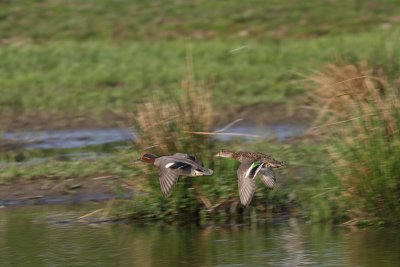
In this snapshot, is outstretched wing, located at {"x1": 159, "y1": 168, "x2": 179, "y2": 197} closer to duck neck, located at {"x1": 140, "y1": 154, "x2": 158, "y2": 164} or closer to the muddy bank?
duck neck, located at {"x1": 140, "y1": 154, "x2": 158, "y2": 164}

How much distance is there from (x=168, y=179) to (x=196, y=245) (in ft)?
2.53

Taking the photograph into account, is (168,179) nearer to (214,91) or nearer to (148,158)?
(148,158)

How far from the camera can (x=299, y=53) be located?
17.6m

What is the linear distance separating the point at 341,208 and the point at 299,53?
8.46 metres

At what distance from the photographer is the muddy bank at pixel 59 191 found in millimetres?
11188

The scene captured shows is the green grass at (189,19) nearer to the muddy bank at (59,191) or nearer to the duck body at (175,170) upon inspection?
the muddy bank at (59,191)

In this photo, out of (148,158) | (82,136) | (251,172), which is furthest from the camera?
(82,136)

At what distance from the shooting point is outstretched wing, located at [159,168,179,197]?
8352 millimetres

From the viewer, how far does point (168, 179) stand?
840cm

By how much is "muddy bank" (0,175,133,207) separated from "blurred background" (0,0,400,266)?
0.02m

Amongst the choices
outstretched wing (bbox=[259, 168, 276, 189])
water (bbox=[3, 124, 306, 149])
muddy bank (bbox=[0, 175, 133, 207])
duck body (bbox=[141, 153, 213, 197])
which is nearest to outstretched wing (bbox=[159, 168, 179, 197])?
duck body (bbox=[141, 153, 213, 197])

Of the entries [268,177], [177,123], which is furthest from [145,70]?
[268,177]

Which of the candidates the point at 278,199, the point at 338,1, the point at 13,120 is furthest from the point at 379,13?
the point at 278,199

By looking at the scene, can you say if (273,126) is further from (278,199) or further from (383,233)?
(383,233)
